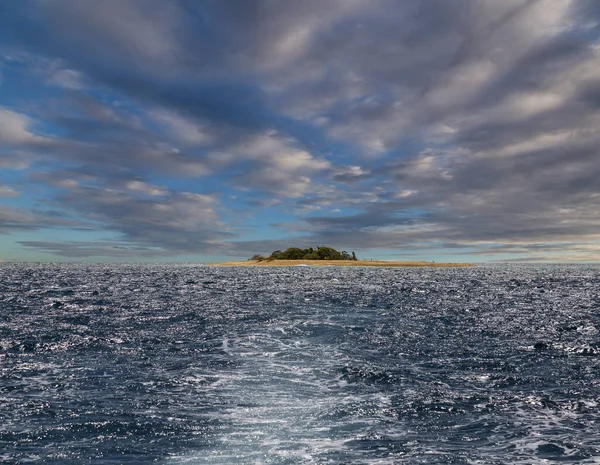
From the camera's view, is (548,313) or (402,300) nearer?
(548,313)

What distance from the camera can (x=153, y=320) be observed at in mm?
38000

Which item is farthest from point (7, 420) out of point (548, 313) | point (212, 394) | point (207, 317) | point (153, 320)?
point (548, 313)

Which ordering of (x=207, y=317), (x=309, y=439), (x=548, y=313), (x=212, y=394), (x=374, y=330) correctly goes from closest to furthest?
(x=309, y=439)
(x=212, y=394)
(x=374, y=330)
(x=207, y=317)
(x=548, y=313)

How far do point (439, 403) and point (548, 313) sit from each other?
1310 inches

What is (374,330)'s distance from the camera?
113 feet

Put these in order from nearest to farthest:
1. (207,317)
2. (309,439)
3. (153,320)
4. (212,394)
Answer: (309,439)
(212,394)
(153,320)
(207,317)

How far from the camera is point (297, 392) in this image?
1830 centimetres

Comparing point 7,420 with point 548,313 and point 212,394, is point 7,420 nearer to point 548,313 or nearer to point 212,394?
point 212,394

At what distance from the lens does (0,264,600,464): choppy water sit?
12.3 metres

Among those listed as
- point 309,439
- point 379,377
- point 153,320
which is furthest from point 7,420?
point 153,320

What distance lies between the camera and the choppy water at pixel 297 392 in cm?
1233

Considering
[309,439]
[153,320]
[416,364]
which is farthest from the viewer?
[153,320]

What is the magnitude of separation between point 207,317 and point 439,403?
27.8m

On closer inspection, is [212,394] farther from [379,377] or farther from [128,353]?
[128,353]
